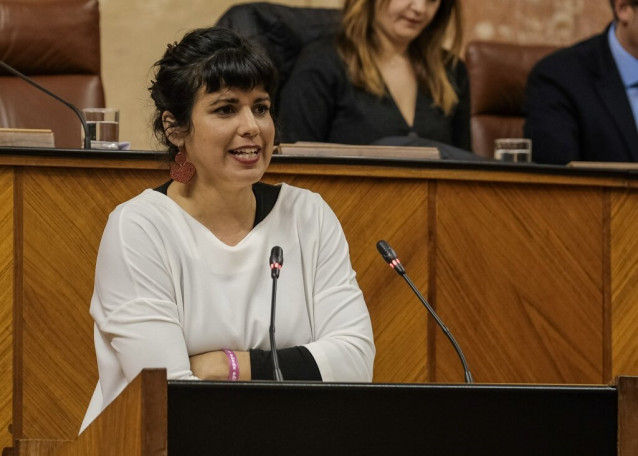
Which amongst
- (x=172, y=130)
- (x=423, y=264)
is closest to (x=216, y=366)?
(x=172, y=130)

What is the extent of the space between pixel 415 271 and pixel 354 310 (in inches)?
24.0

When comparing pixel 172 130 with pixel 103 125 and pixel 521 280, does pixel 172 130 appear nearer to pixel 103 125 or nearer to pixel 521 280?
pixel 103 125

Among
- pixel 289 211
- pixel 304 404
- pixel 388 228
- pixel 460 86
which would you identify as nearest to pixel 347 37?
pixel 460 86

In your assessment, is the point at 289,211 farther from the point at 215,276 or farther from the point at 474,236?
the point at 474,236

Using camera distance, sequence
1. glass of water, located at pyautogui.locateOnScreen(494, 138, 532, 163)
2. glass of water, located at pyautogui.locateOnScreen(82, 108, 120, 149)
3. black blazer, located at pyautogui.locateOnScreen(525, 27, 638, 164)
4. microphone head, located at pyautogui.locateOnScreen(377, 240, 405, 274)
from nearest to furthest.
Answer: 1. microphone head, located at pyautogui.locateOnScreen(377, 240, 405, 274)
2. glass of water, located at pyautogui.locateOnScreen(82, 108, 120, 149)
3. glass of water, located at pyautogui.locateOnScreen(494, 138, 532, 163)
4. black blazer, located at pyautogui.locateOnScreen(525, 27, 638, 164)

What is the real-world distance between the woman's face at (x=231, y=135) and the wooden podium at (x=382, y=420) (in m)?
0.69

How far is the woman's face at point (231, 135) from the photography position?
81.7 inches

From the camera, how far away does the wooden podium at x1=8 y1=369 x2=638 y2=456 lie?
4.73ft

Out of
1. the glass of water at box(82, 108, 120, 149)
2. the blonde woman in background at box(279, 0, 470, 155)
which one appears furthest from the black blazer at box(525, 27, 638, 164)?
the glass of water at box(82, 108, 120, 149)

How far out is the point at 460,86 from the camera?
12.4 feet

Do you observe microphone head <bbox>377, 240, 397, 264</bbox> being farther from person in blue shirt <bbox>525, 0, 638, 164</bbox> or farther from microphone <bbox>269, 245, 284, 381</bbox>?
person in blue shirt <bbox>525, 0, 638, 164</bbox>

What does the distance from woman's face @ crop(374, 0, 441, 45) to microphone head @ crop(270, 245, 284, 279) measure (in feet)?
5.67

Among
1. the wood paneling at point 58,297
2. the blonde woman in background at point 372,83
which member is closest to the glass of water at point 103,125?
the wood paneling at point 58,297

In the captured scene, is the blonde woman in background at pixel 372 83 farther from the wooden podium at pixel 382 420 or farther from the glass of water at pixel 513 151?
the wooden podium at pixel 382 420
